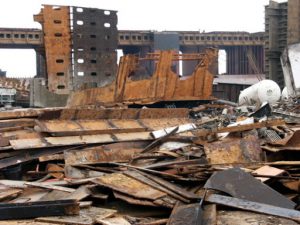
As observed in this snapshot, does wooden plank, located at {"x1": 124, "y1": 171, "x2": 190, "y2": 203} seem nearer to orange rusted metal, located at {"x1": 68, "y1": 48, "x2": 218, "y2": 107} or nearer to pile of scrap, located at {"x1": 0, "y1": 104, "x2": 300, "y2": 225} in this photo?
pile of scrap, located at {"x1": 0, "y1": 104, "x2": 300, "y2": 225}

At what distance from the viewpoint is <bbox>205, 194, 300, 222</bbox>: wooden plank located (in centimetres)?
429

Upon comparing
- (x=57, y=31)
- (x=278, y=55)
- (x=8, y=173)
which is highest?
(x=57, y=31)

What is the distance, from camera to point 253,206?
14.9ft

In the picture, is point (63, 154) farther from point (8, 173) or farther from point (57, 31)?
point (57, 31)

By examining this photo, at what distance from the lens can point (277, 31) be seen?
2466cm

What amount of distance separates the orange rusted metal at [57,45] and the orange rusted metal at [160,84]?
33.2ft

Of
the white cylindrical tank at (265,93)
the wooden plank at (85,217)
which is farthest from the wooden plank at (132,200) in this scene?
the white cylindrical tank at (265,93)

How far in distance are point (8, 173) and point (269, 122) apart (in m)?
4.70

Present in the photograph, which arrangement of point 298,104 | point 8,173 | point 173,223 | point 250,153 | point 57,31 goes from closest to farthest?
point 173,223 < point 250,153 < point 8,173 < point 298,104 < point 57,31

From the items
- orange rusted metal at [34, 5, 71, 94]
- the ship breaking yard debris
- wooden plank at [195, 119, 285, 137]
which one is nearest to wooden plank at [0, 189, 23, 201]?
the ship breaking yard debris

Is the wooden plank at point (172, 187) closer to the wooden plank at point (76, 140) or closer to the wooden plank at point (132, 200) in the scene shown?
the wooden plank at point (132, 200)

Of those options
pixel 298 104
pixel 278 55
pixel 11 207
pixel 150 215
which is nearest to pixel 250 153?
pixel 150 215

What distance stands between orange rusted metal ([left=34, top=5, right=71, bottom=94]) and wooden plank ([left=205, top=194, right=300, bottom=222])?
24.6 meters

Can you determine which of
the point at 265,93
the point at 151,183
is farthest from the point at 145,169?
the point at 265,93
